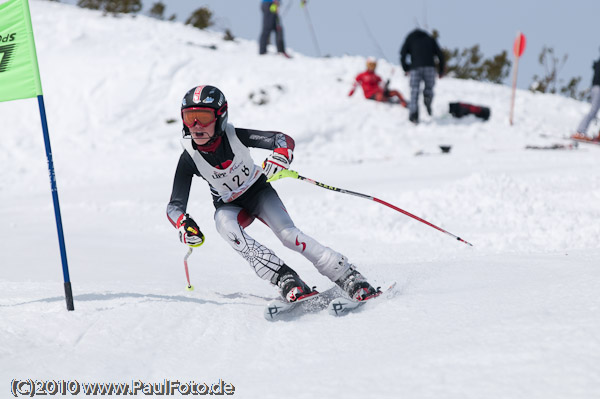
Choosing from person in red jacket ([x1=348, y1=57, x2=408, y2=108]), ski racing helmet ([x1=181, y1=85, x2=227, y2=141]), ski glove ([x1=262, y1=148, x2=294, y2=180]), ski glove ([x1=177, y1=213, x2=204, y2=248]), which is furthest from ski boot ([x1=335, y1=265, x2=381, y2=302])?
person in red jacket ([x1=348, y1=57, x2=408, y2=108])

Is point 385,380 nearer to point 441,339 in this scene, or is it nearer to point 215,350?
point 441,339

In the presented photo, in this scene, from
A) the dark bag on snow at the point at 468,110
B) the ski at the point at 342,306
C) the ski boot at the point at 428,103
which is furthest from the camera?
the dark bag on snow at the point at 468,110

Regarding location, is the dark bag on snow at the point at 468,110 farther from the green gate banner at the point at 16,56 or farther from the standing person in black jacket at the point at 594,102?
the green gate banner at the point at 16,56

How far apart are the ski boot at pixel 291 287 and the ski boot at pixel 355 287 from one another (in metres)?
0.20

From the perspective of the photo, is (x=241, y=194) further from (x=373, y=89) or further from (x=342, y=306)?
(x=373, y=89)

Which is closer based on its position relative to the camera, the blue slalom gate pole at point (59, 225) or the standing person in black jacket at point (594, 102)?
the blue slalom gate pole at point (59, 225)

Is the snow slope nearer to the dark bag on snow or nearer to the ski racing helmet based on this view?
the dark bag on snow

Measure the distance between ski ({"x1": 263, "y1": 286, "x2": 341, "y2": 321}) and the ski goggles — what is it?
50.4 inches

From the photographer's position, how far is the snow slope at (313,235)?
2592 mm

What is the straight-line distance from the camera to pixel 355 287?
3771 millimetres

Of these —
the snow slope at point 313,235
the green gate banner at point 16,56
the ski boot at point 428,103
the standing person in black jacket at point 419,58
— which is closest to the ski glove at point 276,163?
the snow slope at point 313,235

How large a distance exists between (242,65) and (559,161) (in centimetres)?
Answer: 907

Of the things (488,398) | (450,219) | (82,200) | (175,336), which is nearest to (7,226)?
(82,200)

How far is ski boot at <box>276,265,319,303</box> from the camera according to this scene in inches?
146
